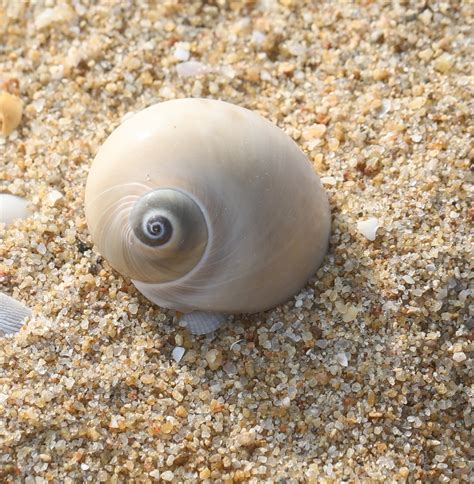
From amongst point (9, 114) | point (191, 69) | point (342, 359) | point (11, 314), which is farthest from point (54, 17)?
point (342, 359)

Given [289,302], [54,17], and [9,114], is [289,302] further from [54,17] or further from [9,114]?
[54,17]

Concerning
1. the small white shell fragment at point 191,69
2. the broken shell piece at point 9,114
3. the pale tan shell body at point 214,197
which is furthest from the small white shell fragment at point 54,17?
the pale tan shell body at point 214,197

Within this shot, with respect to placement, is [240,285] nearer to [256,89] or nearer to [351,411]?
[351,411]

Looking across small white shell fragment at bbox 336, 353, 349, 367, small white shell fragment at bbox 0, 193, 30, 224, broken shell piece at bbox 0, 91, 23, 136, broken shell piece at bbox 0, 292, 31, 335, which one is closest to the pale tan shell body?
small white shell fragment at bbox 336, 353, 349, 367

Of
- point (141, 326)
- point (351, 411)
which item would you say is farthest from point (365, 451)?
point (141, 326)

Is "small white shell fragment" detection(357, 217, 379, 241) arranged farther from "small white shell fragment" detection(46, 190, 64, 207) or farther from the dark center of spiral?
"small white shell fragment" detection(46, 190, 64, 207)

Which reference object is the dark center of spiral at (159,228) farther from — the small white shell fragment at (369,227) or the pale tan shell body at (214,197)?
the small white shell fragment at (369,227)

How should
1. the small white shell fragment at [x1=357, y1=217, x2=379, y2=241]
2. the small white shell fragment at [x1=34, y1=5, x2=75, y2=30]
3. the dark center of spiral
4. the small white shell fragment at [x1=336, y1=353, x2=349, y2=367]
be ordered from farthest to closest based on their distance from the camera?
the small white shell fragment at [x1=34, y1=5, x2=75, y2=30] → the small white shell fragment at [x1=357, y1=217, x2=379, y2=241] → the small white shell fragment at [x1=336, y1=353, x2=349, y2=367] → the dark center of spiral
